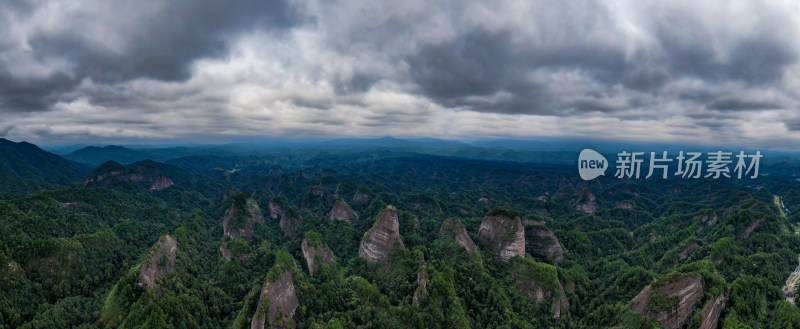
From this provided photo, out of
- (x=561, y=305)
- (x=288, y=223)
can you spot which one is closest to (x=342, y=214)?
(x=288, y=223)

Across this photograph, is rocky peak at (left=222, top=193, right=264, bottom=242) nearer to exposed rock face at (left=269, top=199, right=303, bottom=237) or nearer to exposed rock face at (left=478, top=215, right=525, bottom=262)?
exposed rock face at (left=269, top=199, right=303, bottom=237)

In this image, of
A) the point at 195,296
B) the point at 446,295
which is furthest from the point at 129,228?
the point at 446,295

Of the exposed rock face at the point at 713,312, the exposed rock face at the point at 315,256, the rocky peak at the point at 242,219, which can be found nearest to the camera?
the exposed rock face at the point at 713,312

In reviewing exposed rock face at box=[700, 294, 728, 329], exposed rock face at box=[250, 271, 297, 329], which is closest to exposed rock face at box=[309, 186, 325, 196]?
exposed rock face at box=[250, 271, 297, 329]

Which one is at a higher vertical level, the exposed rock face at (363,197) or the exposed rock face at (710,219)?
the exposed rock face at (710,219)

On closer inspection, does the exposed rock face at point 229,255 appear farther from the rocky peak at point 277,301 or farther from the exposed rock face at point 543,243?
the exposed rock face at point 543,243

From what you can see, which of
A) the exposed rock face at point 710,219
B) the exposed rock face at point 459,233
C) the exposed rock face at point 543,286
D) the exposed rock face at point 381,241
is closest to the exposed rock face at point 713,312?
the exposed rock face at point 543,286

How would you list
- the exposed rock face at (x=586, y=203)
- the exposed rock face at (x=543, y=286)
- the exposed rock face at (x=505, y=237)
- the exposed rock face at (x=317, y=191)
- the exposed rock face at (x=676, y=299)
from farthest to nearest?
1. the exposed rock face at (x=586, y=203)
2. the exposed rock face at (x=317, y=191)
3. the exposed rock face at (x=505, y=237)
4. the exposed rock face at (x=543, y=286)
5. the exposed rock face at (x=676, y=299)
